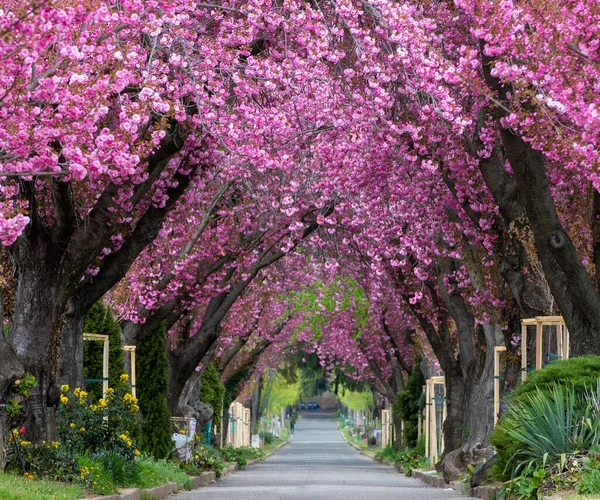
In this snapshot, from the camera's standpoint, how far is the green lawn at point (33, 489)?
10.7 metres

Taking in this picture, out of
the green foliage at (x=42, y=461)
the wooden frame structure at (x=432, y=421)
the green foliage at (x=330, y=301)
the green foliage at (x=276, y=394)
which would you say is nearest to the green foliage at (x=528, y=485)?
the green foliage at (x=42, y=461)

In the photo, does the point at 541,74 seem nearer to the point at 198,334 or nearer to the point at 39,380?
the point at 39,380

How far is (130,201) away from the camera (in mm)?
15227

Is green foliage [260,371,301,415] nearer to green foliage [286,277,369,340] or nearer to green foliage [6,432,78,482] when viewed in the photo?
green foliage [286,277,369,340]

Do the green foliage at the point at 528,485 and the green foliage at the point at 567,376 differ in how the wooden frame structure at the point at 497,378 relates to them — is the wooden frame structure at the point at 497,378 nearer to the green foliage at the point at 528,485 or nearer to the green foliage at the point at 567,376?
the green foliage at the point at 567,376

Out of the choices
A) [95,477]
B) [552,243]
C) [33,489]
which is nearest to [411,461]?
[552,243]

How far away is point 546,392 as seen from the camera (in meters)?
12.9

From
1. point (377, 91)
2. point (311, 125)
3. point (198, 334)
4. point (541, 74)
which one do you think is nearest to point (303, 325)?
point (198, 334)

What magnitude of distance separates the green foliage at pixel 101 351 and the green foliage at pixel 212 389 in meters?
16.4

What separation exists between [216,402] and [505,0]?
1205 inches

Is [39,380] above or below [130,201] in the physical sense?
below

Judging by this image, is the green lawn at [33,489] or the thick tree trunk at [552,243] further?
the thick tree trunk at [552,243]

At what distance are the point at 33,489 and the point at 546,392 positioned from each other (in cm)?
559

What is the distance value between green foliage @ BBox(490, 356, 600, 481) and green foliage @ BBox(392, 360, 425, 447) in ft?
91.8
